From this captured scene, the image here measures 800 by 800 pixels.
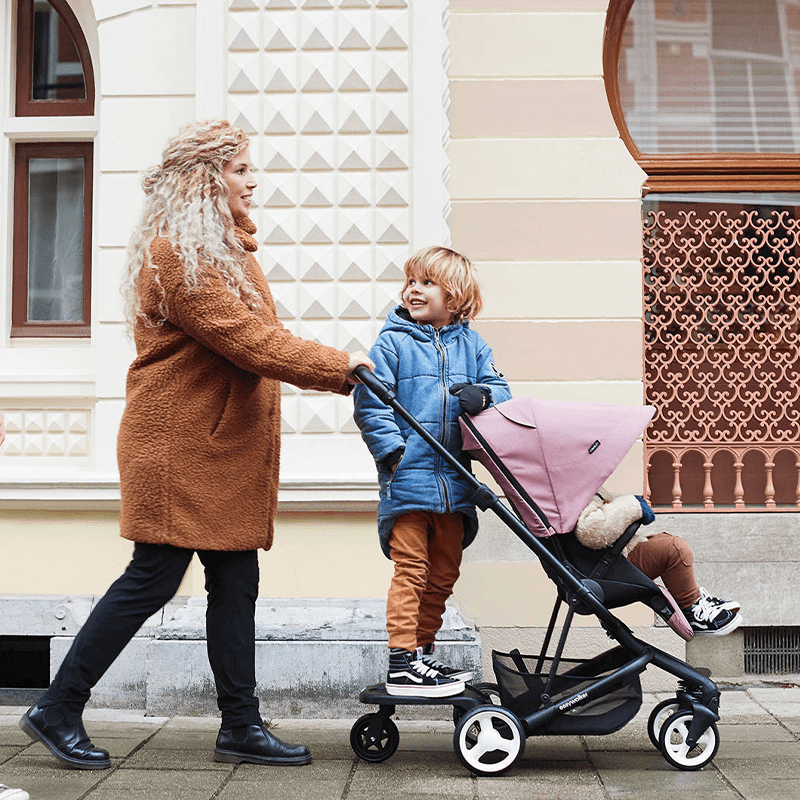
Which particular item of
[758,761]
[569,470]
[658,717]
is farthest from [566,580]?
[758,761]

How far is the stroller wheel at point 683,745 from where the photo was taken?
11.3 feet

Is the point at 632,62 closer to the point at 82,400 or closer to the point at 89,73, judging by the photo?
the point at 89,73

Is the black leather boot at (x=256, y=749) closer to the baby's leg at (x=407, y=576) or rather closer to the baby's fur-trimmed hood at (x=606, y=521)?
the baby's leg at (x=407, y=576)

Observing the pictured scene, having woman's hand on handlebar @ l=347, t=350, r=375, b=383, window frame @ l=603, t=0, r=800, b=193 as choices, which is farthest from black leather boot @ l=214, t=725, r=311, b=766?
window frame @ l=603, t=0, r=800, b=193

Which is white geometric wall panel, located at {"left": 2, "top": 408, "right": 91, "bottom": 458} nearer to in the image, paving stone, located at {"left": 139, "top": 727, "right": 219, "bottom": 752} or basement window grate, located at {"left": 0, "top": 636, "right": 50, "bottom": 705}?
basement window grate, located at {"left": 0, "top": 636, "right": 50, "bottom": 705}

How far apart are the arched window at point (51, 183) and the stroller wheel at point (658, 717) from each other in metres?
3.32

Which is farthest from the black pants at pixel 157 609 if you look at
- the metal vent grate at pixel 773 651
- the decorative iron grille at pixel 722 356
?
the metal vent grate at pixel 773 651

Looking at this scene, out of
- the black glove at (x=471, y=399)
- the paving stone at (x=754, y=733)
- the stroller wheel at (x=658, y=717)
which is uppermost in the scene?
the black glove at (x=471, y=399)

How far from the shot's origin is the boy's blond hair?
3.71 meters

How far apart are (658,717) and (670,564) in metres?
0.54

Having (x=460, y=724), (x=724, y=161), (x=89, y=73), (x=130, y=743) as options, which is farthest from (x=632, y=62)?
(x=130, y=743)

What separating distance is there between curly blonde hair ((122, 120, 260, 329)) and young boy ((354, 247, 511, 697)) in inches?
23.1

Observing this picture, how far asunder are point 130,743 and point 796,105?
440 cm

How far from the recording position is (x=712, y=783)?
3.33 metres
